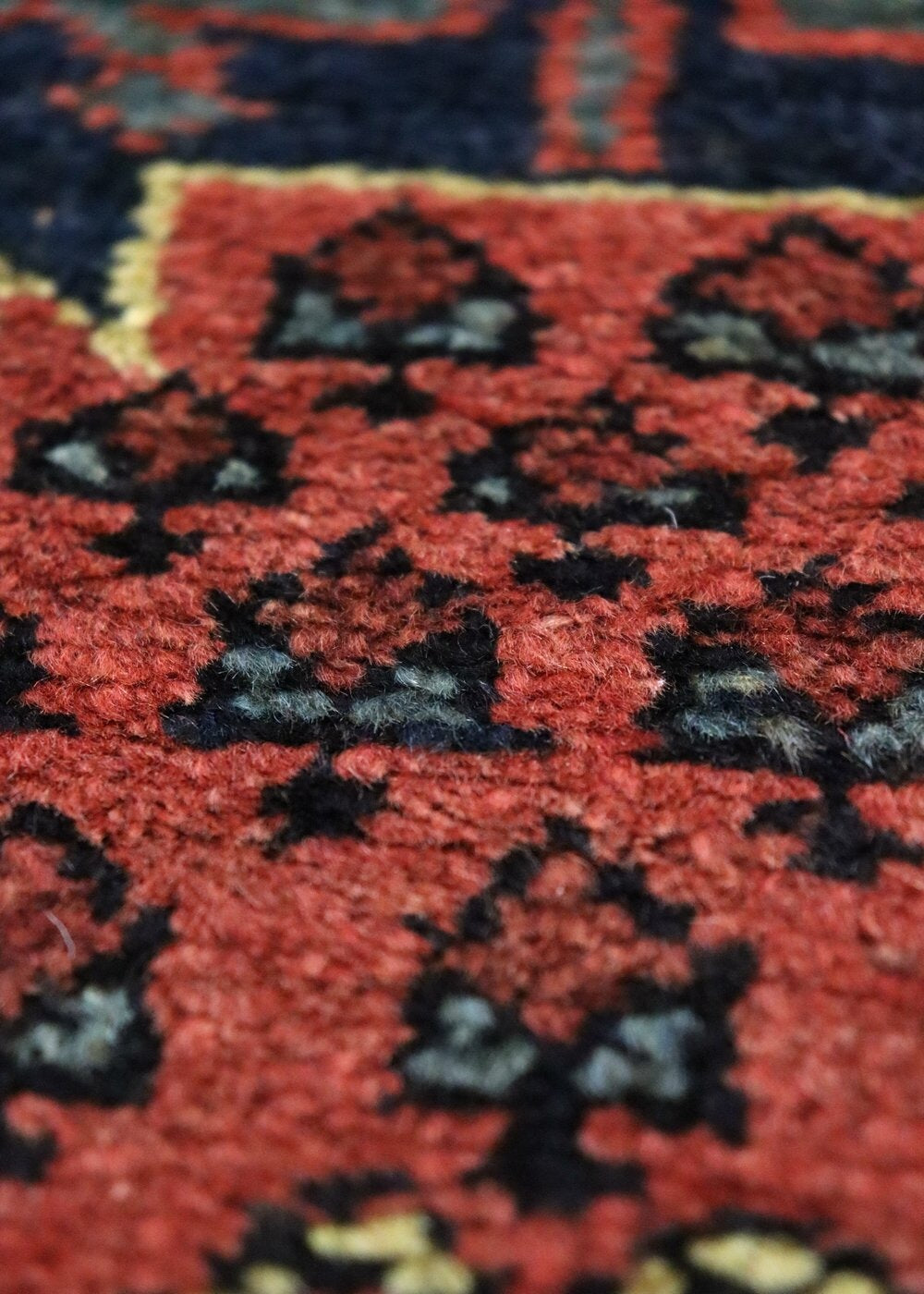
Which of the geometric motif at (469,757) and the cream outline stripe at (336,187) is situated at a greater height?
the cream outline stripe at (336,187)

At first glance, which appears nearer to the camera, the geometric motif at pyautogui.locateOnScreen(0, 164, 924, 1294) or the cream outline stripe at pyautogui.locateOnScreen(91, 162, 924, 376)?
the geometric motif at pyautogui.locateOnScreen(0, 164, 924, 1294)

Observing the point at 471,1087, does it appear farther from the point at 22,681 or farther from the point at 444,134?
the point at 444,134

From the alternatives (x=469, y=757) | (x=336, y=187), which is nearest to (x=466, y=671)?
(x=469, y=757)

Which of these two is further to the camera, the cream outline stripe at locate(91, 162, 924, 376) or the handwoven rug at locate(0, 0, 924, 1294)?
the cream outline stripe at locate(91, 162, 924, 376)

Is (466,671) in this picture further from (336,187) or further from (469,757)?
(336,187)

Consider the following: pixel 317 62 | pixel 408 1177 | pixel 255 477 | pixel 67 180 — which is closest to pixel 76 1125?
pixel 408 1177

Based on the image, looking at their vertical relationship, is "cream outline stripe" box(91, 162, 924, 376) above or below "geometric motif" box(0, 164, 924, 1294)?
above

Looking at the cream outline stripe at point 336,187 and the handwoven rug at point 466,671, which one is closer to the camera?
the handwoven rug at point 466,671
